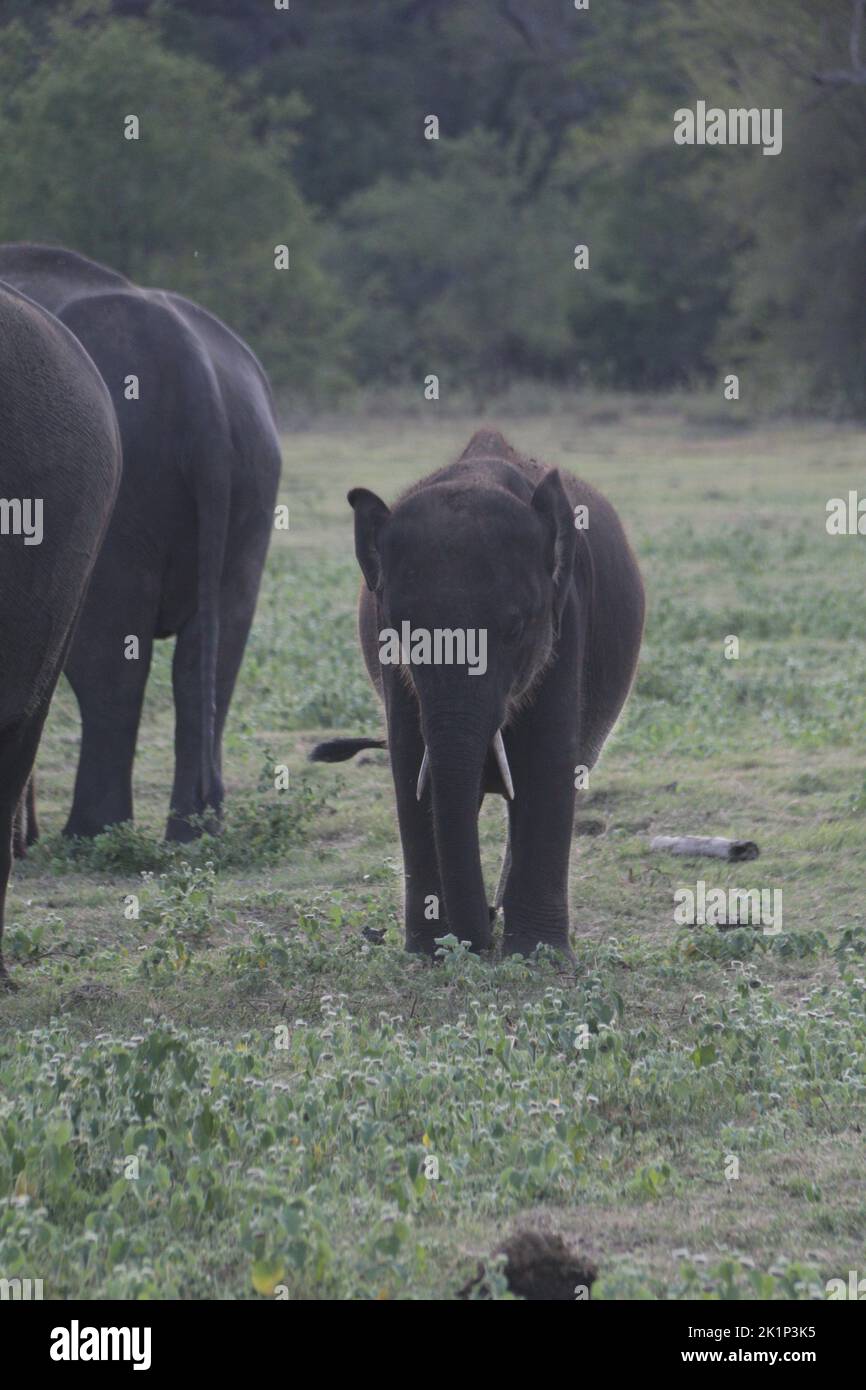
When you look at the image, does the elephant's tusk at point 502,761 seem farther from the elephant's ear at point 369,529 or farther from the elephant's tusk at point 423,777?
the elephant's ear at point 369,529

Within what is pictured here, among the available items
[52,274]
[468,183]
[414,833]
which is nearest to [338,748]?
[414,833]

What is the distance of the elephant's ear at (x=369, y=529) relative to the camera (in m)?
6.06

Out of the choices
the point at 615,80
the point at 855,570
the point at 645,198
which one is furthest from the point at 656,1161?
the point at 615,80

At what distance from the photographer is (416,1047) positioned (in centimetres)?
537

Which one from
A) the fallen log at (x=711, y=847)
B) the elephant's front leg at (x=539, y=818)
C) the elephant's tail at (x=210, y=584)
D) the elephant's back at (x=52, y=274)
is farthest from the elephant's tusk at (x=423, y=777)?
the elephant's back at (x=52, y=274)

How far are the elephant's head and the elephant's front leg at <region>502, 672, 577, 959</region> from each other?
29cm

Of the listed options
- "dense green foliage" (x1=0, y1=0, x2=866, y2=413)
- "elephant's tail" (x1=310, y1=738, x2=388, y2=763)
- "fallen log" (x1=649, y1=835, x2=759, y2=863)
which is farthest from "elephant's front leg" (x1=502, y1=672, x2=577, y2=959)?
"dense green foliage" (x1=0, y1=0, x2=866, y2=413)

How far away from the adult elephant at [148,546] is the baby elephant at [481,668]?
196 centimetres

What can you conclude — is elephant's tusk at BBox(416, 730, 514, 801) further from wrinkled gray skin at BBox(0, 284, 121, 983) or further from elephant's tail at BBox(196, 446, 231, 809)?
elephant's tail at BBox(196, 446, 231, 809)

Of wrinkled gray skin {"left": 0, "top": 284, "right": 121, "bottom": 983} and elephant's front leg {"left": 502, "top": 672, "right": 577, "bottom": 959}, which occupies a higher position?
wrinkled gray skin {"left": 0, "top": 284, "right": 121, "bottom": 983}

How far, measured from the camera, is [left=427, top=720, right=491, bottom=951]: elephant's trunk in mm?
5863

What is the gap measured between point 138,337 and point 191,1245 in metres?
5.29

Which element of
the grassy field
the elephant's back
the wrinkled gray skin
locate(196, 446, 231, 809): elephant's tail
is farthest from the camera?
the elephant's back
